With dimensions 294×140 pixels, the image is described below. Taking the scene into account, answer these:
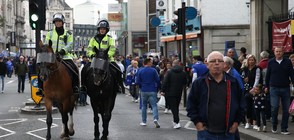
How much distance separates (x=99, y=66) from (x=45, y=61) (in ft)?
3.42

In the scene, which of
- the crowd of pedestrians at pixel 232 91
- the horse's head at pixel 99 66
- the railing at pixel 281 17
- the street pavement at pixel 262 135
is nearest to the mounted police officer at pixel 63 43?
the horse's head at pixel 99 66

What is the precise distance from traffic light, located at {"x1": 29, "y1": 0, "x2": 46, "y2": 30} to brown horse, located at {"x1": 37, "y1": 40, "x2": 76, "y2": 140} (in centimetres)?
377

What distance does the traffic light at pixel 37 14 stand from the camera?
46.9ft

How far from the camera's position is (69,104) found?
1102 centimetres

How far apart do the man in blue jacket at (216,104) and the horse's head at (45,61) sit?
4511 mm

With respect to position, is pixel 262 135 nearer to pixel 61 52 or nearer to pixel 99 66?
pixel 99 66

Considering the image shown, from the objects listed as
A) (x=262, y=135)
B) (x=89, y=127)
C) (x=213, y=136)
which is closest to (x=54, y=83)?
(x=89, y=127)

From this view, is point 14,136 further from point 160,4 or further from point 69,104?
point 160,4

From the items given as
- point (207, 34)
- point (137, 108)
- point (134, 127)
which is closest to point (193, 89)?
point (134, 127)

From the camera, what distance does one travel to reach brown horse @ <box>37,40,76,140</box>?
10.3 meters

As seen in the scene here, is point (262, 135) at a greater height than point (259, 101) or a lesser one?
lesser

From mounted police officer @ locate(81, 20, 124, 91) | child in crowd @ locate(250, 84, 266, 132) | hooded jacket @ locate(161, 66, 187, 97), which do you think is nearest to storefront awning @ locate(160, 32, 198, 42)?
hooded jacket @ locate(161, 66, 187, 97)

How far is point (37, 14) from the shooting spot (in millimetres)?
14398

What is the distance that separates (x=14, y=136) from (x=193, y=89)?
6187 mm
